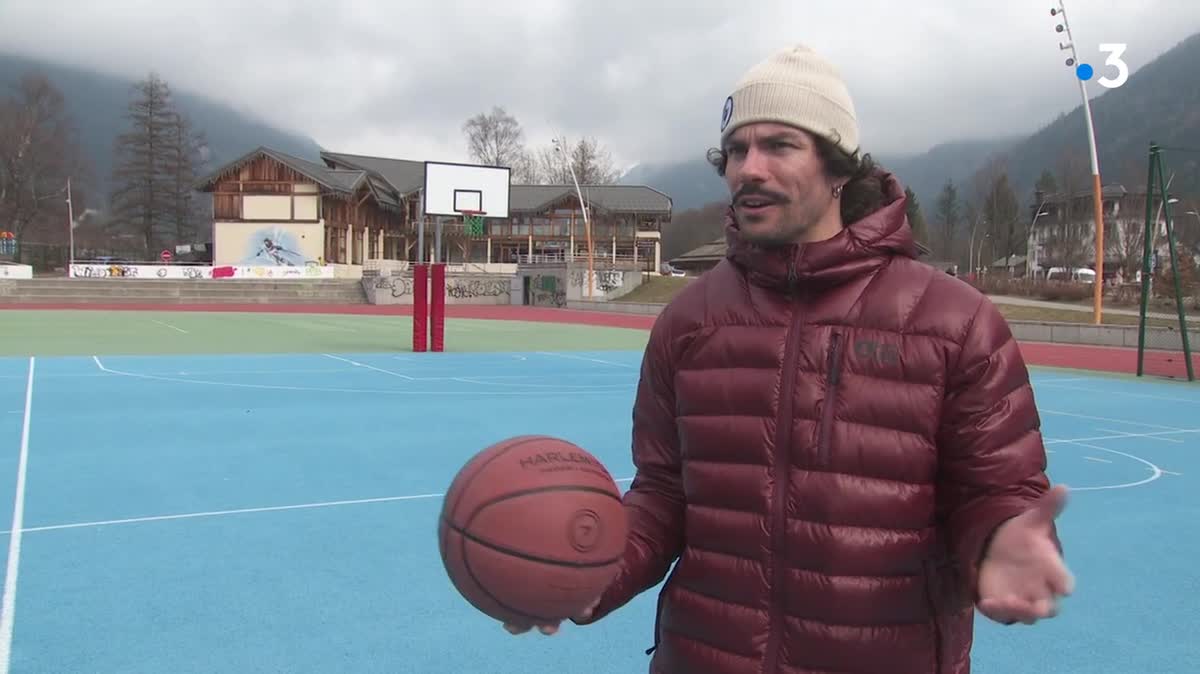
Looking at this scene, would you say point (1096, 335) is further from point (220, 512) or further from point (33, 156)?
point (33, 156)

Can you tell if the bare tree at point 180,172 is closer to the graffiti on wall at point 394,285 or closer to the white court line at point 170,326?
the graffiti on wall at point 394,285

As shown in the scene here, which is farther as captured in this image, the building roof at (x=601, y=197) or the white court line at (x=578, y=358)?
the building roof at (x=601, y=197)

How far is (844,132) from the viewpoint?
73.9 inches

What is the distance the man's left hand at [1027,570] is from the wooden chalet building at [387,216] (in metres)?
51.1

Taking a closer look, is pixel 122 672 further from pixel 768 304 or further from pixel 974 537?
pixel 974 537

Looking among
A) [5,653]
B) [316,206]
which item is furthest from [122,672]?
[316,206]

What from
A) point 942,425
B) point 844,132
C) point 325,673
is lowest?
point 325,673

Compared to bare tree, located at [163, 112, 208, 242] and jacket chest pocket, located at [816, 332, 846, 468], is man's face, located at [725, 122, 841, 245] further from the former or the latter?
bare tree, located at [163, 112, 208, 242]

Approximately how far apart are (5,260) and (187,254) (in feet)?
46.1

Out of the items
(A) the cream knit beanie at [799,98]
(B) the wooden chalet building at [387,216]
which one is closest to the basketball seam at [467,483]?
(A) the cream knit beanie at [799,98]

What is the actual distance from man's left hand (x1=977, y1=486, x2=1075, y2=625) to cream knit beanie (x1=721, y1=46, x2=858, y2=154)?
2.69ft

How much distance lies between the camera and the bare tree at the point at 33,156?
7044 centimetres

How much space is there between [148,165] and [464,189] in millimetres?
63224

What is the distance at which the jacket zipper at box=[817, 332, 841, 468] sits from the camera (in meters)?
1.78
